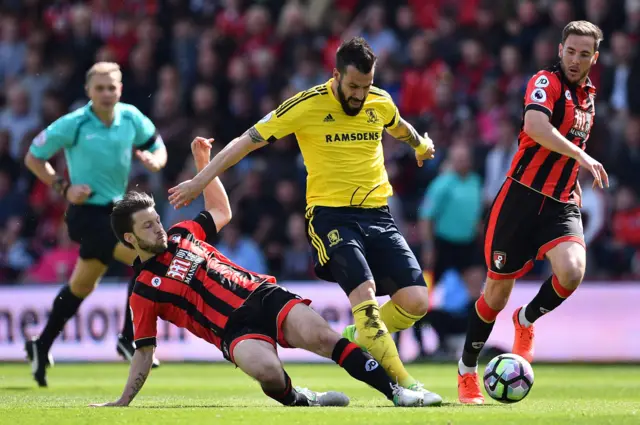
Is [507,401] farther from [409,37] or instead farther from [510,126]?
[409,37]

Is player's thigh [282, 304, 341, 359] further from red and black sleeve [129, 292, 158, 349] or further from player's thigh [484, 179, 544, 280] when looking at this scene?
player's thigh [484, 179, 544, 280]

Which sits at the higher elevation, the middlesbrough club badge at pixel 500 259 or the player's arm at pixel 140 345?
the middlesbrough club badge at pixel 500 259

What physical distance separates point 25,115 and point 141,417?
12176 millimetres

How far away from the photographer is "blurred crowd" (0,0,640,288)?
50.1 ft

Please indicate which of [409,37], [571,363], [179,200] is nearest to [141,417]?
[179,200]

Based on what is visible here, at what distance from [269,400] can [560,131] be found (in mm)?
2929

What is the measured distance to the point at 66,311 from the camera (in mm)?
11375

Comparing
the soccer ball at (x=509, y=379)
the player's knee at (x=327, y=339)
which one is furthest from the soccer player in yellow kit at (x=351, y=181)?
the soccer ball at (x=509, y=379)

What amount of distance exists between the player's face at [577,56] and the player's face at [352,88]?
1.42 metres

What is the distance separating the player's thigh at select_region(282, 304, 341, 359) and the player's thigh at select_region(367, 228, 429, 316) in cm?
69

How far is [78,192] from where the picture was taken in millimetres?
11117

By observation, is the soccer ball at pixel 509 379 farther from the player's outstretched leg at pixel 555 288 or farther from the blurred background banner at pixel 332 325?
the blurred background banner at pixel 332 325

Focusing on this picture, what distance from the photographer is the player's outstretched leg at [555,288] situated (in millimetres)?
8289

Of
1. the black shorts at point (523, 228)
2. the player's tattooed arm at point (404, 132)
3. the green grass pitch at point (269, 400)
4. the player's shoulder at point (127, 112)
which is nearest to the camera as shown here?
the green grass pitch at point (269, 400)
